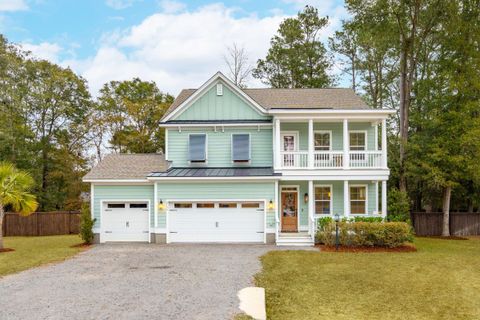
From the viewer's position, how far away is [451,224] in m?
20.6

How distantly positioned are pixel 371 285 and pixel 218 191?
861 cm

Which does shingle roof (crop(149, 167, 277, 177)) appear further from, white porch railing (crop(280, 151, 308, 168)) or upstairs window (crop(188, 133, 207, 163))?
white porch railing (crop(280, 151, 308, 168))

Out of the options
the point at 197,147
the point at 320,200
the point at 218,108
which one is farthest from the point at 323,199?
the point at 218,108

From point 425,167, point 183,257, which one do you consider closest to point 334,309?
point 183,257

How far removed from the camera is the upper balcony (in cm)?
1652

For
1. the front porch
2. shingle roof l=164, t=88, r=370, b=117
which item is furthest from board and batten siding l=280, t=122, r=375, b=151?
the front porch

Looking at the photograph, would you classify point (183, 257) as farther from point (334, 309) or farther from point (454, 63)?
point (454, 63)

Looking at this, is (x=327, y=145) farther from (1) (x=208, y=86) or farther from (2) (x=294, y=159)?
(1) (x=208, y=86)

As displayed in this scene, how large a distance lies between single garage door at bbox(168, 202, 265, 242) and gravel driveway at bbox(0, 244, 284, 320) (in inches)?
97.7

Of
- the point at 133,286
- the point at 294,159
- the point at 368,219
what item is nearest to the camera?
the point at 133,286

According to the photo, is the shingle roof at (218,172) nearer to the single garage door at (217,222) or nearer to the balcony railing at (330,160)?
the balcony railing at (330,160)

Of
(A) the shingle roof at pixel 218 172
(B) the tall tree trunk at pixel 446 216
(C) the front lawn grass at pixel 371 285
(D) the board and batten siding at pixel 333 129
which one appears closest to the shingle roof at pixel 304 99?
(D) the board and batten siding at pixel 333 129

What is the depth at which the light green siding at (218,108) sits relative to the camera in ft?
59.1

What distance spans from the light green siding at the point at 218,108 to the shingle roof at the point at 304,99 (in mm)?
1146
